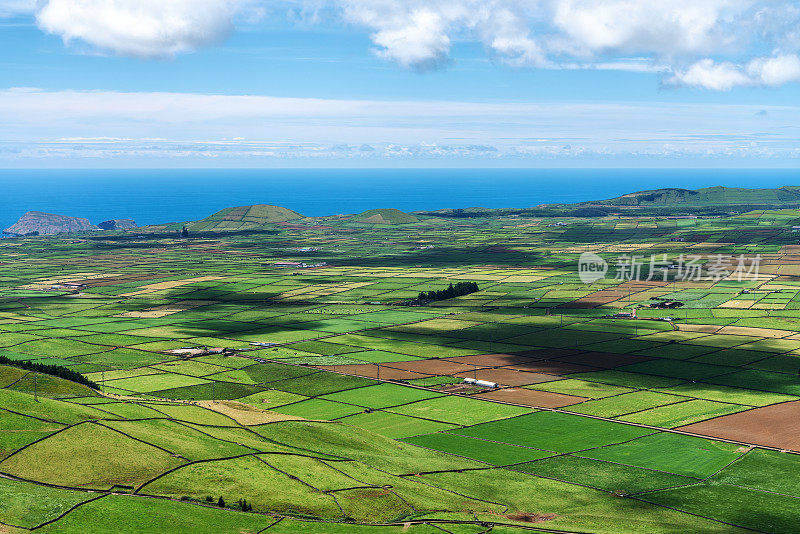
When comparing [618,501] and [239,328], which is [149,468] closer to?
[618,501]

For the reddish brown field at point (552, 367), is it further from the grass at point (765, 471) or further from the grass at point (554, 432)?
the grass at point (765, 471)

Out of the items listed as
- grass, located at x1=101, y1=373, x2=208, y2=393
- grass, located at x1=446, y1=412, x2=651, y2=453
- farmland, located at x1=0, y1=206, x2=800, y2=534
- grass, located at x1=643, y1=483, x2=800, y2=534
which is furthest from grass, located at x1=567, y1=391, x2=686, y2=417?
grass, located at x1=101, y1=373, x2=208, y2=393

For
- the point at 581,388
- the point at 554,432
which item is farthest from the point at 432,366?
the point at 554,432

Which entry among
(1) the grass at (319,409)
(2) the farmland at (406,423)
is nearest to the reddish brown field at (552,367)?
(2) the farmland at (406,423)

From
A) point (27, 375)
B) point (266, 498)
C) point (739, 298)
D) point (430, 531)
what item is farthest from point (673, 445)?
point (739, 298)

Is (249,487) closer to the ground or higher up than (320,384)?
higher up

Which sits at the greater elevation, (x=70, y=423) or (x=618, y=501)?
(x=70, y=423)

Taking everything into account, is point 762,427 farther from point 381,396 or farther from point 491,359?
point 381,396

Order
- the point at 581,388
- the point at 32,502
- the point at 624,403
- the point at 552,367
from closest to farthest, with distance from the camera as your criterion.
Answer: the point at 32,502
the point at 624,403
the point at 581,388
the point at 552,367
